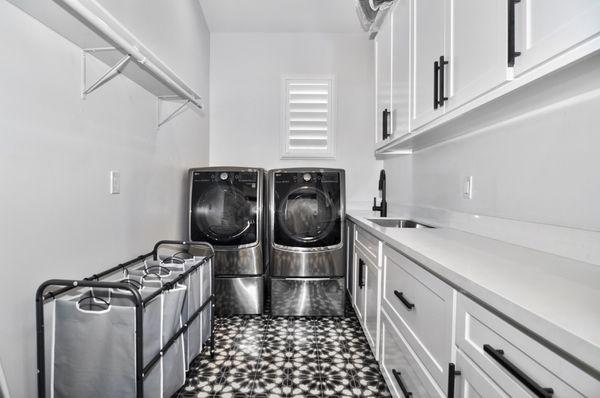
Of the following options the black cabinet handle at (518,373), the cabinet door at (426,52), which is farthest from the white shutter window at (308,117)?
the black cabinet handle at (518,373)

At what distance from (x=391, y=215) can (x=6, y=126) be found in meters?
2.74

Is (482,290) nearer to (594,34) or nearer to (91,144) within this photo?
(594,34)

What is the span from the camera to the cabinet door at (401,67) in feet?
6.70

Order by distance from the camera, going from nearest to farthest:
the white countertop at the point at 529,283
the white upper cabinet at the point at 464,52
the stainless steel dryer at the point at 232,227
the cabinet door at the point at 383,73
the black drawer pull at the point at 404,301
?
1. the white countertop at the point at 529,283
2. the white upper cabinet at the point at 464,52
3. the black drawer pull at the point at 404,301
4. the cabinet door at the point at 383,73
5. the stainless steel dryer at the point at 232,227

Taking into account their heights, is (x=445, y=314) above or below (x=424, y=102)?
below

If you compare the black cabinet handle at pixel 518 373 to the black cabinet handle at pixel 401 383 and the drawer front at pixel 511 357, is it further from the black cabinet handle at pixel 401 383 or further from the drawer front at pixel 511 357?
the black cabinet handle at pixel 401 383

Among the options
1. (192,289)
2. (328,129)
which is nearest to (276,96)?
(328,129)

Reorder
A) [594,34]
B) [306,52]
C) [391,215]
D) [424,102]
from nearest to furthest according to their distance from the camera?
[594,34] < [424,102] < [391,215] < [306,52]

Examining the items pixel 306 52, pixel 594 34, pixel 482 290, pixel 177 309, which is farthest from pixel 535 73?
pixel 306 52

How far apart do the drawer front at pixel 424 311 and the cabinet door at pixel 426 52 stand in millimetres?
792

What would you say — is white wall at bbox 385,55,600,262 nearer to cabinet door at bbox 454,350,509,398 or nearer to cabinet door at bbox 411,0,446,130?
cabinet door at bbox 411,0,446,130

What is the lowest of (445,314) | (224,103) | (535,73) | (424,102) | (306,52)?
(445,314)

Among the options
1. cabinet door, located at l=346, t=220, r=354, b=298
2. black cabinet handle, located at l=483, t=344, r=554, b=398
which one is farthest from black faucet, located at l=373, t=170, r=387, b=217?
black cabinet handle, located at l=483, t=344, r=554, b=398

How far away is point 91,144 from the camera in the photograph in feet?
5.04
